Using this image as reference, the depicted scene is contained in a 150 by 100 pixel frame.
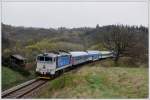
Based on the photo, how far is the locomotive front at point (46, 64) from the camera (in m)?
3.61

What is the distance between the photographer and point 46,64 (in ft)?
12.2

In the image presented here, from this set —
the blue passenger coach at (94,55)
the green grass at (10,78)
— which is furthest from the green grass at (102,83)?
the green grass at (10,78)

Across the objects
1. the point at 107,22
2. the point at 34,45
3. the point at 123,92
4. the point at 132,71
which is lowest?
the point at 123,92

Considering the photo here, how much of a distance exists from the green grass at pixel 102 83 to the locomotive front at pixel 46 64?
0.16 metres

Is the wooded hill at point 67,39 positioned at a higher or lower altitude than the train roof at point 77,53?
higher

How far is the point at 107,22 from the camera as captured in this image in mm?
3611

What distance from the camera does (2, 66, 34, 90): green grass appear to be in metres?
3.47

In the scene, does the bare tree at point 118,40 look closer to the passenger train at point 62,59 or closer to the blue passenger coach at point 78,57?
the passenger train at point 62,59

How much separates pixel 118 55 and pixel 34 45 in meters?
0.97

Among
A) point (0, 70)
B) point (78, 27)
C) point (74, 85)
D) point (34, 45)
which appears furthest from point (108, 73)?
point (0, 70)

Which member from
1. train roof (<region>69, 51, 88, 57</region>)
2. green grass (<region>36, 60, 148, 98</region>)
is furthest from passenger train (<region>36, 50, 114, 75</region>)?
green grass (<region>36, 60, 148, 98</region>)

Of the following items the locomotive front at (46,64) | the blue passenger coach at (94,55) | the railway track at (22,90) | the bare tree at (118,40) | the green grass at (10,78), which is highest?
the bare tree at (118,40)

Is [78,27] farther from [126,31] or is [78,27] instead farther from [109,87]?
[109,87]

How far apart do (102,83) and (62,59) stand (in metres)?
0.61
